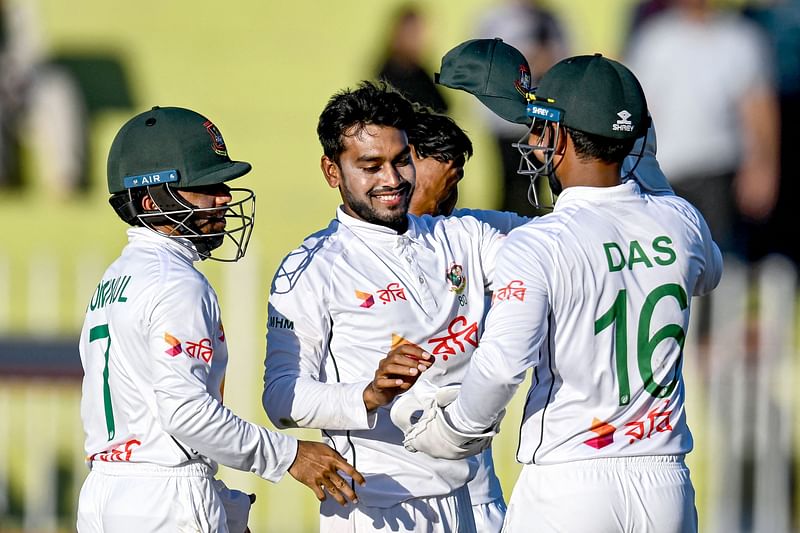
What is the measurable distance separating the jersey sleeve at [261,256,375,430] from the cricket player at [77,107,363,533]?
6.0 inches

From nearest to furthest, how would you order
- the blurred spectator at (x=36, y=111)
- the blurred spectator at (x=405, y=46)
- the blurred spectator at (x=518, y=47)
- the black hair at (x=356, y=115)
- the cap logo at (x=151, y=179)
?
1. the cap logo at (x=151, y=179)
2. the black hair at (x=356, y=115)
3. the blurred spectator at (x=518, y=47)
4. the blurred spectator at (x=405, y=46)
5. the blurred spectator at (x=36, y=111)

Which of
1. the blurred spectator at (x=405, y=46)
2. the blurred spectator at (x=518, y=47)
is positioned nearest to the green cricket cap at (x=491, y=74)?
the blurred spectator at (x=518, y=47)

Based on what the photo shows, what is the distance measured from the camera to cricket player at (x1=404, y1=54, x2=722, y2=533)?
3.88 metres

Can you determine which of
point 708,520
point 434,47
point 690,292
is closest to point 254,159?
point 434,47

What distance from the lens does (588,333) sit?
12.8ft

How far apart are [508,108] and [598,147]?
0.68m

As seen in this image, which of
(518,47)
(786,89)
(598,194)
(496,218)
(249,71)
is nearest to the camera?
(598,194)

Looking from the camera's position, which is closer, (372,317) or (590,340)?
(590,340)

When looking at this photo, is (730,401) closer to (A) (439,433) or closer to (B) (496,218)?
(B) (496,218)

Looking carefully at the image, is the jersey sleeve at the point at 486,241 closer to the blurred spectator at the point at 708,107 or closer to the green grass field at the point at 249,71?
the blurred spectator at the point at 708,107

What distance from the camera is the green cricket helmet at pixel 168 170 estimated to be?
13.9 ft

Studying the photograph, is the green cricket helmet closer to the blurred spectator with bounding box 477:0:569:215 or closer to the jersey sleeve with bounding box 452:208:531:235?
the jersey sleeve with bounding box 452:208:531:235

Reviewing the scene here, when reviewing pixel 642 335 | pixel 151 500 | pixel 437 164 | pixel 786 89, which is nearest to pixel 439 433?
pixel 642 335

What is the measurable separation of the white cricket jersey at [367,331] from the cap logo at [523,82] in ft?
2.15
